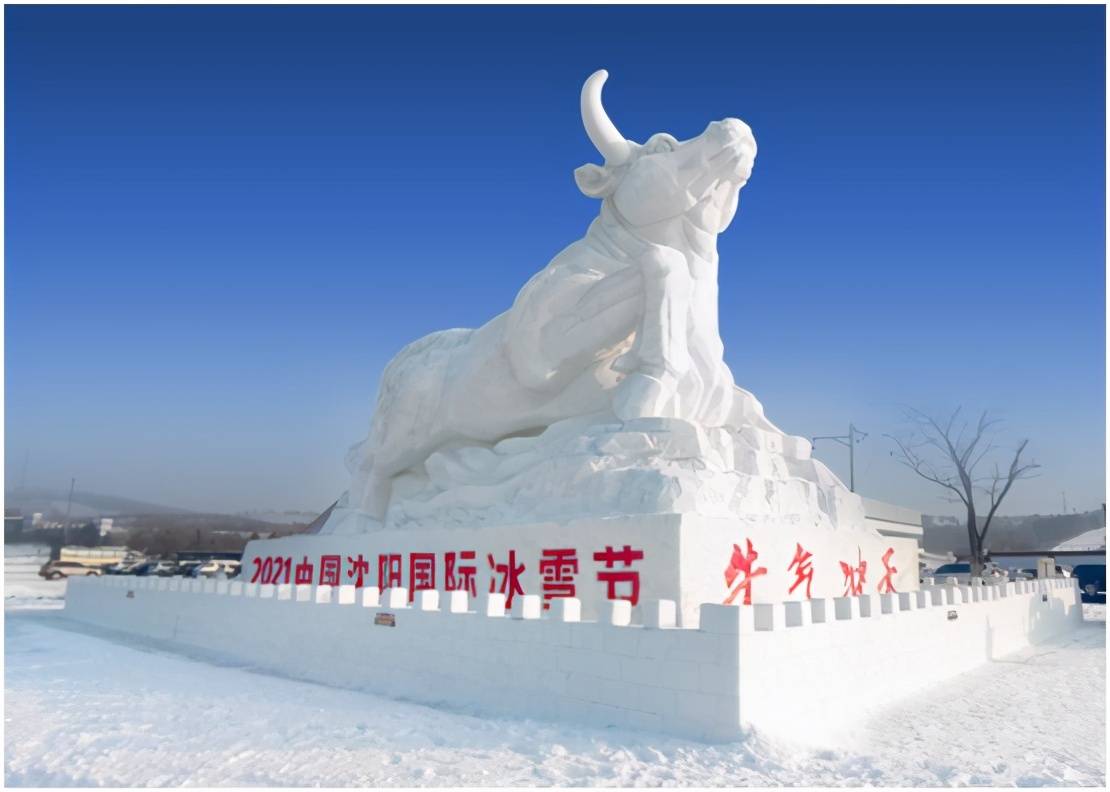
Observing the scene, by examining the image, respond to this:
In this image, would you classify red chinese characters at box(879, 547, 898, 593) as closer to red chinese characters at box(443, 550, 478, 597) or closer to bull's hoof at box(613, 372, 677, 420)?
bull's hoof at box(613, 372, 677, 420)

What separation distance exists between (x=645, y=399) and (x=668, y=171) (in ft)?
8.25

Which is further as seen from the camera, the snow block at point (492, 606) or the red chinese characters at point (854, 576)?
the red chinese characters at point (854, 576)

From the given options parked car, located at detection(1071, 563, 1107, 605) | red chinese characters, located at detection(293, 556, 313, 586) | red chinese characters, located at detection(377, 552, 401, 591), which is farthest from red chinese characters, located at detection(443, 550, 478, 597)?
parked car, located at detection(1071, 563, 1107, 605)

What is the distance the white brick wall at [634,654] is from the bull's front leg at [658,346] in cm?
265

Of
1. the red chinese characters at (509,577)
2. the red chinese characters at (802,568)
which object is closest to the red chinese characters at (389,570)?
the red chinese characters at (509,577)

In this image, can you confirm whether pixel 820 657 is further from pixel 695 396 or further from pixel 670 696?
pixel 695 396

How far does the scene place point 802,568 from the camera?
819 cm

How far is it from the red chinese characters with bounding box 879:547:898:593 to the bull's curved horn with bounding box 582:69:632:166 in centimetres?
526

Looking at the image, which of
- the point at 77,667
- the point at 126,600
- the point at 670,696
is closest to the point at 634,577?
the point at 670,696

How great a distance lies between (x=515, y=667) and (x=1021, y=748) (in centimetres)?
292

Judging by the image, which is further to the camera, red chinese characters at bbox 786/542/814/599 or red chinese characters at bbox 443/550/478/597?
red chinese characters at bbox 443/550/478/597

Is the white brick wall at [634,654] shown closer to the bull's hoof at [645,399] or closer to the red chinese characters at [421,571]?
the red chinese characters at [421,571]

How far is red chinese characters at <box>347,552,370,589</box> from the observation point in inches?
398

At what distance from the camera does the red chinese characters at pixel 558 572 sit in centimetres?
→ 759
